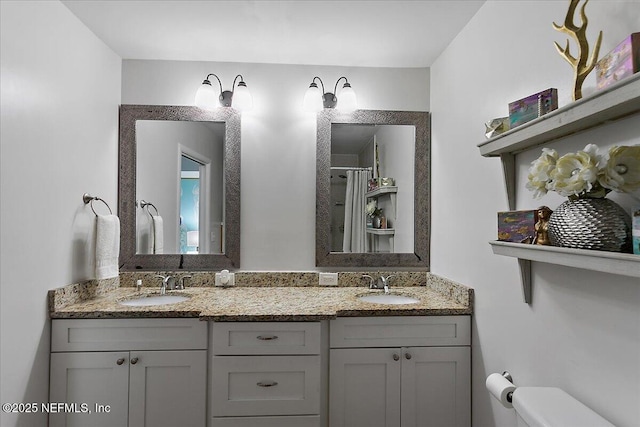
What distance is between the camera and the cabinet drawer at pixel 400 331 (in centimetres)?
190

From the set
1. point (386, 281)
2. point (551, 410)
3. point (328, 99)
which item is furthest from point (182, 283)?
point (551, 410)

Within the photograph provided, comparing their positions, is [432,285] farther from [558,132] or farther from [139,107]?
[139,107]

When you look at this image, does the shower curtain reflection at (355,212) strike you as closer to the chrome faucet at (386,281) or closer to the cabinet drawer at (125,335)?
the chrome faucet at (386,281)

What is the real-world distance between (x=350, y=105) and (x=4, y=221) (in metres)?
1.88

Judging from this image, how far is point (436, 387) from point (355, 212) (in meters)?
1.11

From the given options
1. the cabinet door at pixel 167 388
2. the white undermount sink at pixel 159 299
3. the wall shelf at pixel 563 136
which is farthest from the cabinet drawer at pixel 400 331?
the white undermount sink at pixel 159 299

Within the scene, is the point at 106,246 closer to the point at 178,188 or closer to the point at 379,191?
the point at 178,188

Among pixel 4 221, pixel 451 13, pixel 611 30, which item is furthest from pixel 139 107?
pixel 611 30

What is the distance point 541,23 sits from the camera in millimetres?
1387

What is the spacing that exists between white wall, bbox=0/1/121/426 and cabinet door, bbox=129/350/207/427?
44cm

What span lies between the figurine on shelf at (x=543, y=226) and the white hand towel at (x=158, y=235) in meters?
2.12

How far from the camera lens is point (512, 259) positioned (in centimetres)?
156

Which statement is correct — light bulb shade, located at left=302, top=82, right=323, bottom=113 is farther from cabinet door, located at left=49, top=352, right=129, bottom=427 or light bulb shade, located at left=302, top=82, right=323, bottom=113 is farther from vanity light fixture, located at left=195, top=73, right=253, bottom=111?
cabinet door, located at left=49, top=352, right=129, bottom=427

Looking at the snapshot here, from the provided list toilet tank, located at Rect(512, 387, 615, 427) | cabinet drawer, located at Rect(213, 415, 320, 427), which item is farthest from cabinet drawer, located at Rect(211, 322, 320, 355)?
toilet tank, located at Rect(512, 387, 615, 427)
